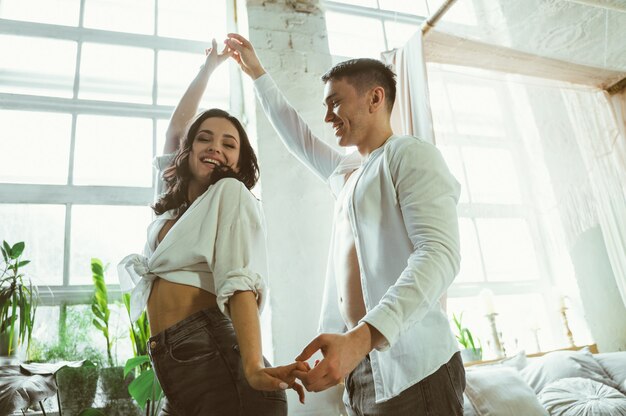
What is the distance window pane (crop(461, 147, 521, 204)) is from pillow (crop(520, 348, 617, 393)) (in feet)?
3.35

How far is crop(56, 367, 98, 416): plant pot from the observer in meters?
2.22

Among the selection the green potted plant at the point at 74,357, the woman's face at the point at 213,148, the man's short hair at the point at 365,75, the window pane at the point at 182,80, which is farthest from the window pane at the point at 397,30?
the green potted plant at the point at 74,357

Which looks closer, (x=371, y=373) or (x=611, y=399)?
(x=371, y=373)

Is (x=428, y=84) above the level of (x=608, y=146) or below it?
above

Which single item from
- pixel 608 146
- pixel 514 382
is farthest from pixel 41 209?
pixel 608 146

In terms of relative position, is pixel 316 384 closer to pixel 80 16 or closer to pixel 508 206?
pixel 508 206

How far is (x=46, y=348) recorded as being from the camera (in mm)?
2381

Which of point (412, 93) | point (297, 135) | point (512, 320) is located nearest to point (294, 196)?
point (297, 135)

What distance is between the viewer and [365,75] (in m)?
1.56

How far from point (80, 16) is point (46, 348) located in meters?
2.27

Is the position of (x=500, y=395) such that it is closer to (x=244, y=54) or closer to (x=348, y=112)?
(x=348, y=112)

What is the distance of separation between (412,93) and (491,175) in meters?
0.83

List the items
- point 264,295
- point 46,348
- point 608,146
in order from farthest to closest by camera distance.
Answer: point 608,146, point 46,348, point 264,295

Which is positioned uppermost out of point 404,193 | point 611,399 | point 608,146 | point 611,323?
point 608,146
